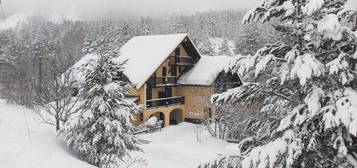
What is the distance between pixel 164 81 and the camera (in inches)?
1283

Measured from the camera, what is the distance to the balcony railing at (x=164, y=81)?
31.2 metres

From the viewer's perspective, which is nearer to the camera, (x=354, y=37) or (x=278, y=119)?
(x=354, y=37)

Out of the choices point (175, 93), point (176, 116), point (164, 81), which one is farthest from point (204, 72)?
point (176, 116)

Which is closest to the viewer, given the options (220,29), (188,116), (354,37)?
(354,37)

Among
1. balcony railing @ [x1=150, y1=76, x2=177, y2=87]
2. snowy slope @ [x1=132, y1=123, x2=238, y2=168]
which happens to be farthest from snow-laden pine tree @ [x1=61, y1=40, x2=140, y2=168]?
balcony railing @ [x1=150, y1=76, x2=177, y2=87]

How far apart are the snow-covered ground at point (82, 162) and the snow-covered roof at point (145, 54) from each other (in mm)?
5582

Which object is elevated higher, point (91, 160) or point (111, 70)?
point (111, 70)

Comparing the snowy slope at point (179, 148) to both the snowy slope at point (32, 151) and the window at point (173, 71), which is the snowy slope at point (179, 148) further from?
the window at point (173, 71)

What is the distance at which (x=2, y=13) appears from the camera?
13891 mm

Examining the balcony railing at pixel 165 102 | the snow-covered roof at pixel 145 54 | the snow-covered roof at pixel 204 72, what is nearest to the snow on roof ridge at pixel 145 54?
the snow-covered roof at pixel 145 54

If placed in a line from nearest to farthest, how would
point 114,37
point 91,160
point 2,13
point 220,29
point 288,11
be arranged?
point 288,11, point 2,13, point 91,160, point 114,37, point 220,29

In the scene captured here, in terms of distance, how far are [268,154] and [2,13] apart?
13008 mm

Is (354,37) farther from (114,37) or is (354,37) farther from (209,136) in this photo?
(114,37)

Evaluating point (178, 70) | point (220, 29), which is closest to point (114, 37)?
point (178, 70)
